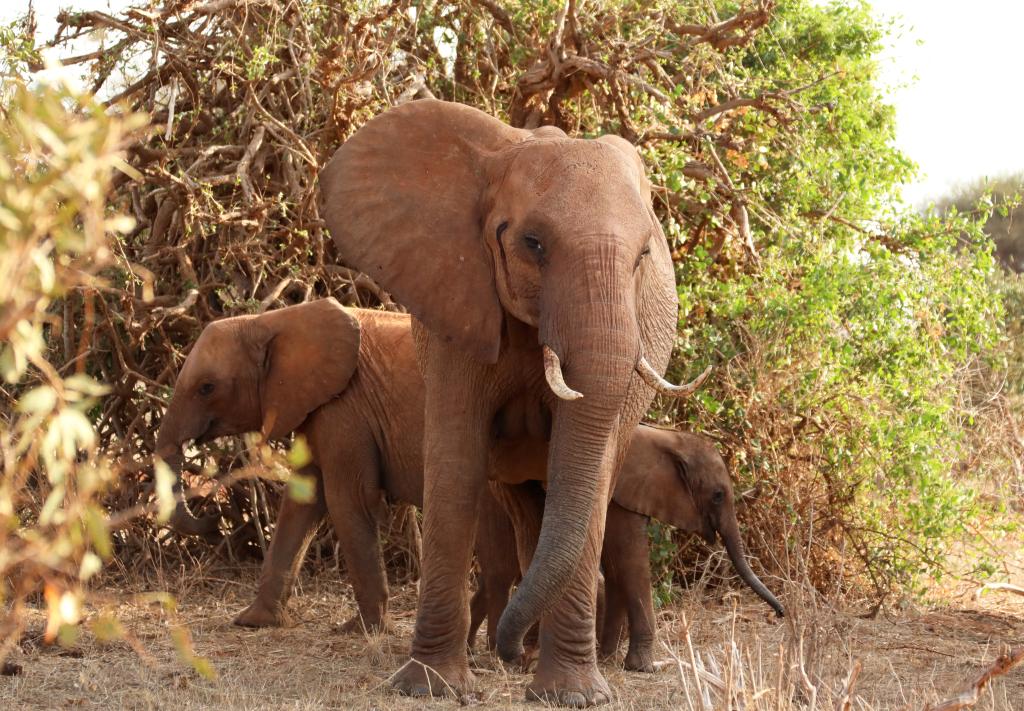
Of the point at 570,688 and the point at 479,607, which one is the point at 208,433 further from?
the point at 570,688

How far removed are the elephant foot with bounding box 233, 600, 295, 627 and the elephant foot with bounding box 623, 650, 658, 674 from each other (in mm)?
1998

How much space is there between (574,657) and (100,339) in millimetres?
4404

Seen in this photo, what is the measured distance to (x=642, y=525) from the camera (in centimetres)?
663

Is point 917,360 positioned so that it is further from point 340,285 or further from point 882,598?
point 340,285

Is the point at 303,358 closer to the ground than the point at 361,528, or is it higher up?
higher up

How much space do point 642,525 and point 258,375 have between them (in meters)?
2.26

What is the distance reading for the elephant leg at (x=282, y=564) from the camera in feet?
24.3

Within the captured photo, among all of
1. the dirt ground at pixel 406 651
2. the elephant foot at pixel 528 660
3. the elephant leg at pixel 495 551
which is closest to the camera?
the dirt ground at pixel 406 651

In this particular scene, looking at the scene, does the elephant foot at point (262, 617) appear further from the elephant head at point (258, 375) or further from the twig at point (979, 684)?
the twig at point (979, 684)

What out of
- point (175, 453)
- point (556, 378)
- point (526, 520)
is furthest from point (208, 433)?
point (556, 378)

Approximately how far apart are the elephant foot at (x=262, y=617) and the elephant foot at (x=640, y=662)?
2.00m

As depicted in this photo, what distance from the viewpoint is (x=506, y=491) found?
21.7 ft

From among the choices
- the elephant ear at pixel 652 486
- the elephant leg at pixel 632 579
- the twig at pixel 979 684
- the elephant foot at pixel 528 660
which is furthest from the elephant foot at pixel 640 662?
the twig at pixel 979 684

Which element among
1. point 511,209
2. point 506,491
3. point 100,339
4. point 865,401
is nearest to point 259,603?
point 506,491
